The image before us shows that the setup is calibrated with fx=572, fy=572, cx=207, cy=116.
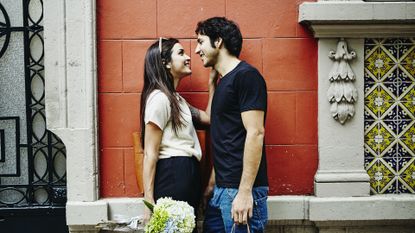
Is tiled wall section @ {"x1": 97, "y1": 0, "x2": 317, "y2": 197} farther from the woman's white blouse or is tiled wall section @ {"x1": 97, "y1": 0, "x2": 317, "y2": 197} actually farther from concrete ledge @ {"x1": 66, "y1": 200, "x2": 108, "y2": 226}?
the woman's white blouse

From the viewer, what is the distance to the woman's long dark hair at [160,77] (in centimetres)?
405

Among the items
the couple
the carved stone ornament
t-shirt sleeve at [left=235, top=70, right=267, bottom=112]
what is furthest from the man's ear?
the carved stone ornament

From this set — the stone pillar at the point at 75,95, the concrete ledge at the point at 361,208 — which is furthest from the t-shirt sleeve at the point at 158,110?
the concrete ledge at the point at 361,208

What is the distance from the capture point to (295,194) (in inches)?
186

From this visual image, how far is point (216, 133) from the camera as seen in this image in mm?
3879

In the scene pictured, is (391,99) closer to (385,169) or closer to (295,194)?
(385,169)

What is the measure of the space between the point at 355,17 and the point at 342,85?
0.54m

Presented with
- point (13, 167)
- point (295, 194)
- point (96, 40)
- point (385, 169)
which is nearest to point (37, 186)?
point (13, 167)

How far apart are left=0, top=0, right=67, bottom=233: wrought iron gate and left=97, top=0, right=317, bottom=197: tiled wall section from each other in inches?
20.1

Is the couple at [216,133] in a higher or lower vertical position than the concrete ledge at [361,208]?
higher

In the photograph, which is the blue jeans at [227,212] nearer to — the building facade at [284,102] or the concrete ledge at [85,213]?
the building facade at [284,102]

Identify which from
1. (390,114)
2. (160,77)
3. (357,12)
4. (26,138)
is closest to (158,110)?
(160,77)

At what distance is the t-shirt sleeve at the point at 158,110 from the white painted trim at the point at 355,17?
4.34 ft

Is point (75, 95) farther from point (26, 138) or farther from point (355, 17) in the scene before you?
point (355, 17)
